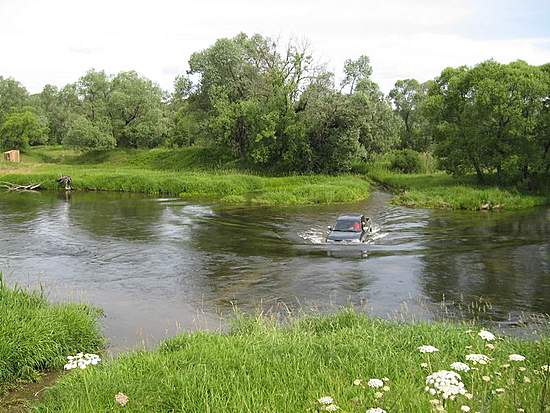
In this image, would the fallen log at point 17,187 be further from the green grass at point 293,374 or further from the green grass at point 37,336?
the green grass at point 293,374

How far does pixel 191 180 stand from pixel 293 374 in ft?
137

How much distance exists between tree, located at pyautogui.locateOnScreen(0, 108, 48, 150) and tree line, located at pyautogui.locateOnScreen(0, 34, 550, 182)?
146 millimetres

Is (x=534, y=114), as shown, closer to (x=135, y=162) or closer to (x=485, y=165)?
(x=485, y=165)

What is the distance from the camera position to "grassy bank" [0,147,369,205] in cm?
4200

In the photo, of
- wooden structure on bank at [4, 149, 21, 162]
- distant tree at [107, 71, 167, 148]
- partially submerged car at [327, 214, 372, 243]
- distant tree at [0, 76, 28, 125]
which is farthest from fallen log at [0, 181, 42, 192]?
distant tree at [0, 76, 28, 125]

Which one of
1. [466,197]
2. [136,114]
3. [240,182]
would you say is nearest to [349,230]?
[466,197]

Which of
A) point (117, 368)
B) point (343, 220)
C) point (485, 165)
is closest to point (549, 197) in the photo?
point (485, 165)

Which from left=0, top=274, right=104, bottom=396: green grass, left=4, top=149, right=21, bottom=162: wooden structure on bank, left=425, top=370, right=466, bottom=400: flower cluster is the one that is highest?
left=425, top=370, right=466, bottom=400: flower cluster

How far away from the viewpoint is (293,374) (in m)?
7.35

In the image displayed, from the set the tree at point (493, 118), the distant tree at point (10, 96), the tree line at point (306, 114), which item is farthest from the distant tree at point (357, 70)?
the distant tree at point (10, 96)

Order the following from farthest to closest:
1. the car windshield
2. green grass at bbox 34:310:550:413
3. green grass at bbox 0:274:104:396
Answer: the car windshield, green grass at bbox 0:274:104:396, green grass at bbox 34:310:550:413

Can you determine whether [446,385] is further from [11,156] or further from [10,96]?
[10,96]

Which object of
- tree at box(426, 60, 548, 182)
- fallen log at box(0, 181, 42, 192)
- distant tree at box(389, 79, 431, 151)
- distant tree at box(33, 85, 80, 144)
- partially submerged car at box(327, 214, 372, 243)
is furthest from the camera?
distant tree at box(33, 85, 80, 144)

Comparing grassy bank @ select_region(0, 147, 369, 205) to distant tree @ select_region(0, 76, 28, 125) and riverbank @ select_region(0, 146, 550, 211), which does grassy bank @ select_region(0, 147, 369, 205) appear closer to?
riverbank @ select_region(0, 146, 550, 211)
